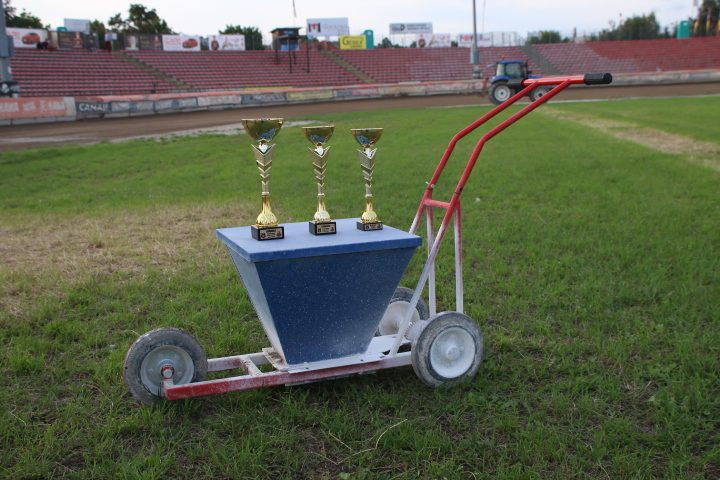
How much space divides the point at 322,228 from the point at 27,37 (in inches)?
1883

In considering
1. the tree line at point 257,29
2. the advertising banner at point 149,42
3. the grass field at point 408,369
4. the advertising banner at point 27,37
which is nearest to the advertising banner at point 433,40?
the tree line at point 257,29

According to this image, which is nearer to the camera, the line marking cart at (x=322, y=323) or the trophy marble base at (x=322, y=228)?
the line marking cart at (x=322, y=323)

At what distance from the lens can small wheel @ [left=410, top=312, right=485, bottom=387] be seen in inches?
127

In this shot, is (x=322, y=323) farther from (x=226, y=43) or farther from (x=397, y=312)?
(x=226, y=43)

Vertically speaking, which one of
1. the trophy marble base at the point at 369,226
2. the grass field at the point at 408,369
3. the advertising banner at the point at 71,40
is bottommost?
the grass field at the point at 408,369

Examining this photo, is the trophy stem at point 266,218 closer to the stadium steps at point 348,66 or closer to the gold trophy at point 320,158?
the gold trophy at point 320,158

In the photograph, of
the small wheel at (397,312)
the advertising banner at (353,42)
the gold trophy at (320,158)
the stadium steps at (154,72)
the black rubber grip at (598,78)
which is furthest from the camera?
the advertising banner at (353,42)

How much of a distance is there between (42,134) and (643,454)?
22.5 metres

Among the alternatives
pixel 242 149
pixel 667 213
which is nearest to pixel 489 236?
pixel 667 213

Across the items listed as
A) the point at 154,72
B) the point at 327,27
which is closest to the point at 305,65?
the point at 154,72

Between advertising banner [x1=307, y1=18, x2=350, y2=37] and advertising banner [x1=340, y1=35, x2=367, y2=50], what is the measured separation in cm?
365

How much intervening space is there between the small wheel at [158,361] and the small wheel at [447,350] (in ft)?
3.93

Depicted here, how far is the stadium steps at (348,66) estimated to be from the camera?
158 ft

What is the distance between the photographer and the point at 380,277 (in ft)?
10.5
